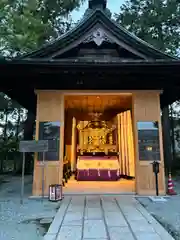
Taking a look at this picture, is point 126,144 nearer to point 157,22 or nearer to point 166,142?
point 166,142

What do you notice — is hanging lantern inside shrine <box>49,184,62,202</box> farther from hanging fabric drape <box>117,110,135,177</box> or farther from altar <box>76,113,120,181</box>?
hanging fabric drape <box>117,110,135,177</box>

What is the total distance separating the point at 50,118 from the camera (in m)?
5.52

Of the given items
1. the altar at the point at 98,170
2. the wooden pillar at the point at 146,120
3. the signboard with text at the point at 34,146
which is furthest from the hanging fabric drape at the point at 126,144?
the signboard with text at the point at 34,146

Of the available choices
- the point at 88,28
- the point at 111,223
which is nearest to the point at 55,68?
the point at 88,28

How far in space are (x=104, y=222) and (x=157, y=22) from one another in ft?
35.7

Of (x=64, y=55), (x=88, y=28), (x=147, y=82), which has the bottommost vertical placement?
(x=147, y=82)

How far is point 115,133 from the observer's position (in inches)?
380

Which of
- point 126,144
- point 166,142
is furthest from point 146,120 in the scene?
point 166,142

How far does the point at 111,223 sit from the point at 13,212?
1.83 m

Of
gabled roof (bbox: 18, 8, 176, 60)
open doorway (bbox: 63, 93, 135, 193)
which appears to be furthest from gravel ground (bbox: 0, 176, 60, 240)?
gabled roof (bbox: 18, 8, 176, 60)

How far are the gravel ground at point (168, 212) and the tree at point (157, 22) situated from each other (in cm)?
826

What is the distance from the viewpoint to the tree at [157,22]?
10.9 meters

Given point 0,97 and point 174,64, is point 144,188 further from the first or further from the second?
point 0,97

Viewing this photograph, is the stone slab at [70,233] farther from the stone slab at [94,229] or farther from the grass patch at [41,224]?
the grass patch at [41,224]
